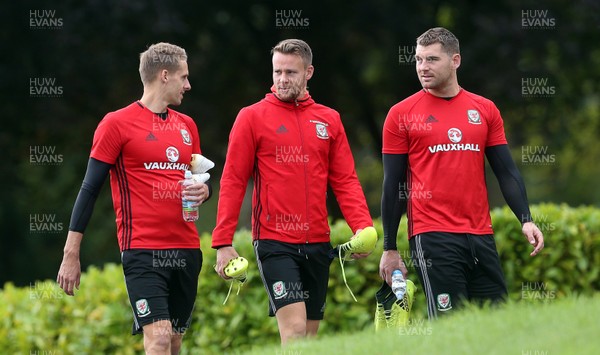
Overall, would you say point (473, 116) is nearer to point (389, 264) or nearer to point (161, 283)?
point (389, 264)

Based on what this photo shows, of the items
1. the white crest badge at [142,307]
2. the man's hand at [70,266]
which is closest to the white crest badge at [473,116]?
the white crest badge at [142,307]

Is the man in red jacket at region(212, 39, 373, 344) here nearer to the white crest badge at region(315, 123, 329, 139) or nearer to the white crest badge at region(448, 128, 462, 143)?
the white crest badge at region(315, 123, 329, 139)

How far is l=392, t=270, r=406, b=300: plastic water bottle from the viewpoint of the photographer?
814 centimetres

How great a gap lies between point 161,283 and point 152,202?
0.61 metres

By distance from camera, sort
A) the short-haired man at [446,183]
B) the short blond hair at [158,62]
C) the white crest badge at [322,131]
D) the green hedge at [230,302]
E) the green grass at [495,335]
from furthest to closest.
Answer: the green hedge at [230,302] → the white crest badge at [322,131] → the short blond hair at [158,62] → the short-haired man at [446,183] → the green grass at [495,335]

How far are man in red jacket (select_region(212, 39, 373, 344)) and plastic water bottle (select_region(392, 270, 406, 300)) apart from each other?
0.48m

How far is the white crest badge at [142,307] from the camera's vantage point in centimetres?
781

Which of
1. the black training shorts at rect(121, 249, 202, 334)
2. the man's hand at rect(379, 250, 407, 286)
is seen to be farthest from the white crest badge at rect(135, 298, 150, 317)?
the man's hand at rect(379, 250, 407, 286)

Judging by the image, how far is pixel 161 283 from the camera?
312 inches

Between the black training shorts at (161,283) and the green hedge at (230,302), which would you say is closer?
the black training shorts at (161,283)

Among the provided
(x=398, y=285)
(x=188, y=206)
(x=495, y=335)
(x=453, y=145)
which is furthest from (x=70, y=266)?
(x=495, y=335)

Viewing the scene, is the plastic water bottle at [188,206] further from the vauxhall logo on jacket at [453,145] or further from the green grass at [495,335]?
the vauxhall logo on jacket at [453,145]

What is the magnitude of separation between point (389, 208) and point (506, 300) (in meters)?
1.10

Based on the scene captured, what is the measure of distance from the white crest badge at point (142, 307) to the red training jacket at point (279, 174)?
67cm
